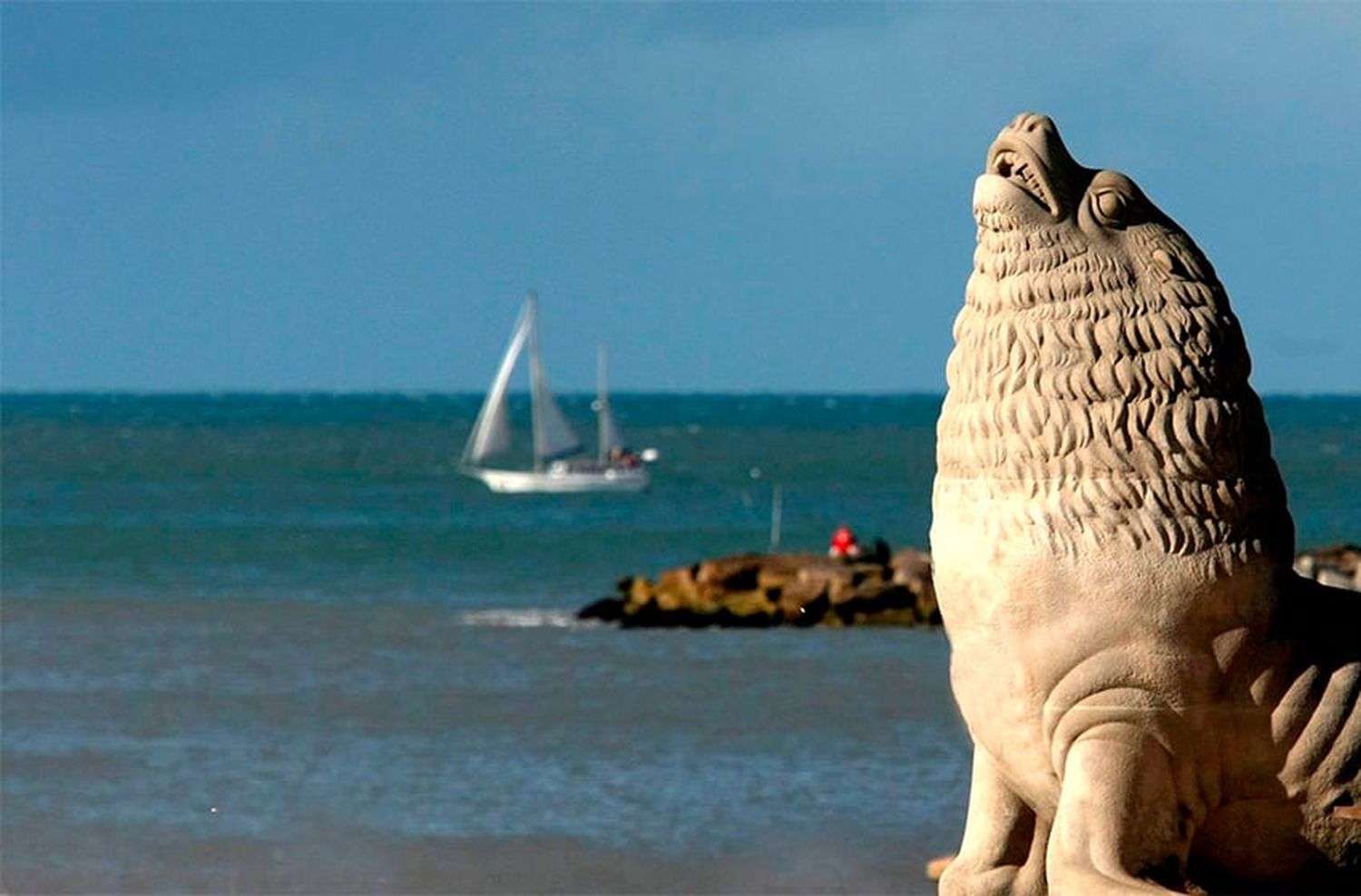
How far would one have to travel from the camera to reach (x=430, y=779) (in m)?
14.2

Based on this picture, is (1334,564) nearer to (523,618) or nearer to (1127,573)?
(523,618)

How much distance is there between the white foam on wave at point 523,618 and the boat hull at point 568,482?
3448 centimetres

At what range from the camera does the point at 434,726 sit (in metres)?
16.8

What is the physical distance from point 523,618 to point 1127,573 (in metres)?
22.7

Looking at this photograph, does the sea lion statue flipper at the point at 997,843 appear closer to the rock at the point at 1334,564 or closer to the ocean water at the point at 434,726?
the ocean water at the point at 434,726

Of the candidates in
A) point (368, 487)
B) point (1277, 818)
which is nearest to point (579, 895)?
point (1277, 818)

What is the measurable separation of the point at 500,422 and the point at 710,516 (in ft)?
36.5

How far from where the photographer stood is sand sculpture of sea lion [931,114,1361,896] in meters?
5.59

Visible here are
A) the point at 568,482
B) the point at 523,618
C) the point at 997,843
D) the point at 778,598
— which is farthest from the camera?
the point at 568,482

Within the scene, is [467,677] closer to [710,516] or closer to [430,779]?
[430,779]

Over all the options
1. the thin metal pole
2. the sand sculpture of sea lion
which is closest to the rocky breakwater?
the thin metal pole

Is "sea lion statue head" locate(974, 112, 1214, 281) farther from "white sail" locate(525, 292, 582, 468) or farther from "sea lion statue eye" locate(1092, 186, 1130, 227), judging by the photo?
"white sail" locate(525, 292, 582, 468)

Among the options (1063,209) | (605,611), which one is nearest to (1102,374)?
(1063,209)

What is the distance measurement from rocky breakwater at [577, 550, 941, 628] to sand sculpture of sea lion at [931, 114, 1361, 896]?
1952cm
